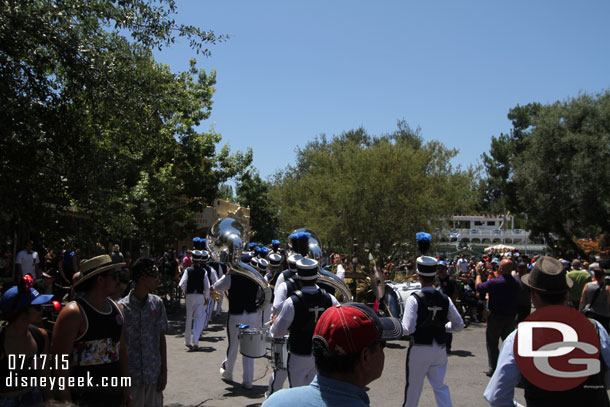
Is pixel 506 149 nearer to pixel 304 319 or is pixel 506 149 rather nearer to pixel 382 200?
pixel 382 200

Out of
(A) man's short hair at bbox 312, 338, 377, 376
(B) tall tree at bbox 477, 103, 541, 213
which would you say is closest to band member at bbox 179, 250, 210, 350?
(A) man's short hair at bbox 312, 338, 377, 376

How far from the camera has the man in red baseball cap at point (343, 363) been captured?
2.00 meters

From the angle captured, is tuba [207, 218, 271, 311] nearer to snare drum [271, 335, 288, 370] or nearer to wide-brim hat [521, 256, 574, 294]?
snare drum [271, 335, 288, 370]

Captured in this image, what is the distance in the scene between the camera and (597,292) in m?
9.59

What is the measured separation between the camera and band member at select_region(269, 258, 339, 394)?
573 cm

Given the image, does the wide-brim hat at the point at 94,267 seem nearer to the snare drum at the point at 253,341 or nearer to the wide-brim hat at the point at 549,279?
the wide-brim hat at the point at 549,279

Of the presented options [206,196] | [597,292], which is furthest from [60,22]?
[206,196]

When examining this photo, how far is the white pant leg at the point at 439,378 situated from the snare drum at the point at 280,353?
1661mm

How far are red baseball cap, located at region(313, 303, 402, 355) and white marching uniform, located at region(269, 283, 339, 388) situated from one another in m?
3.62

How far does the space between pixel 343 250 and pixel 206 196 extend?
6204 millimetres

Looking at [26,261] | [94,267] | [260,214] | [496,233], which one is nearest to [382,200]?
[26,261]

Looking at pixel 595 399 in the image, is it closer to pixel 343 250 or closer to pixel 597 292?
pixel 597 292

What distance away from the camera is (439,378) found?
6.26 meters

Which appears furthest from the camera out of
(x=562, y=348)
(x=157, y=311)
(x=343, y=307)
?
(x=157, y=311)
